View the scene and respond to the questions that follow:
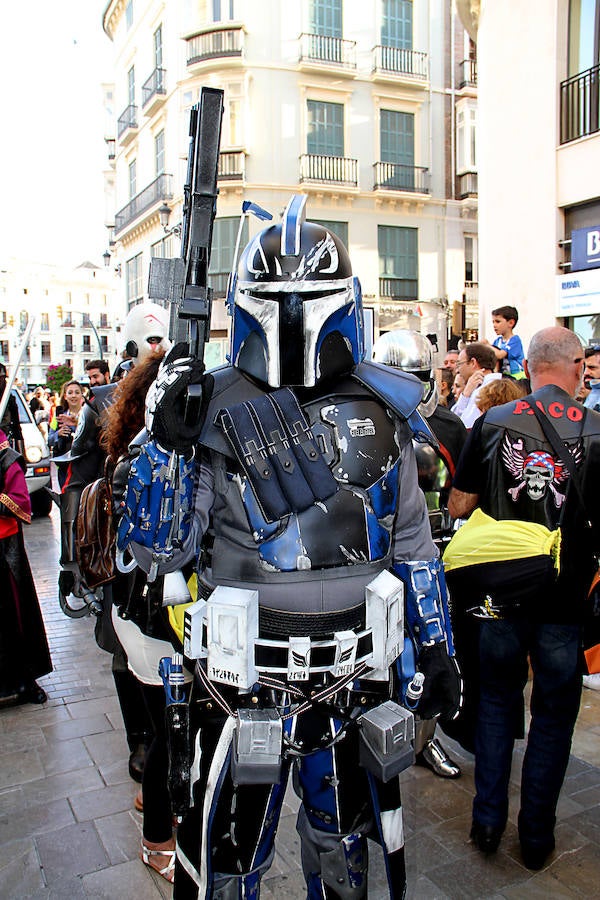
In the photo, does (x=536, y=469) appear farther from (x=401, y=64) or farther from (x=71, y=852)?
(x=401, y=64)

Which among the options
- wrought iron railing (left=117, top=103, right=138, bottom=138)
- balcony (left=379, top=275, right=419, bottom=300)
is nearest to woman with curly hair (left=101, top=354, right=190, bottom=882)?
balcony (left=379, top=275, right=419, bottom=300)

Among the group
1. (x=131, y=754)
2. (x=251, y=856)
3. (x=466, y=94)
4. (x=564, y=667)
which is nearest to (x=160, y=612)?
(x=251, y=856)

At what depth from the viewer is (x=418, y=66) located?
2298cm

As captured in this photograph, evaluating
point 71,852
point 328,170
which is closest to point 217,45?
point 328,170

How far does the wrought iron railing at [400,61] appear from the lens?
883 inches

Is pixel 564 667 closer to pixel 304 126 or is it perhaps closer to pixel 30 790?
pixel 30 790

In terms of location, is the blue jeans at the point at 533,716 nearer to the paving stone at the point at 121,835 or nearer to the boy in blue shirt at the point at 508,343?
the paving stone at the point at 121,835

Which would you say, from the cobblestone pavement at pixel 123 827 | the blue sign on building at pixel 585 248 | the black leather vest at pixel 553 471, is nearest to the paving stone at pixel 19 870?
the cobblestone pavement at pixel 123 827

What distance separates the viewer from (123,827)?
9.84 ft

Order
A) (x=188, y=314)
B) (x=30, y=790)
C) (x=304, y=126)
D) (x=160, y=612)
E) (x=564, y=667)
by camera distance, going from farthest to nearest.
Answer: (x=304, y=126) < (x=30, y=790) < (x=564, y=667) < (x=160, y=612) < (x=188, y=314)

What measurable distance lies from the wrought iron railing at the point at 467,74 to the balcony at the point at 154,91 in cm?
967

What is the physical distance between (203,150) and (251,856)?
80.1 inches

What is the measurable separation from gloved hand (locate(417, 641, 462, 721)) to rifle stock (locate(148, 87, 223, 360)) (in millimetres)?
1153

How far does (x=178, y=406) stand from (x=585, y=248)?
961cm
